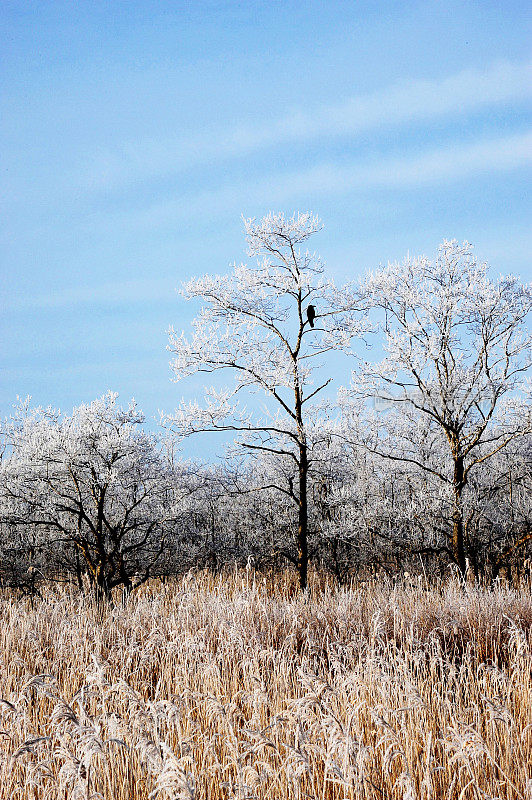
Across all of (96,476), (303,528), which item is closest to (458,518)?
(303,528)

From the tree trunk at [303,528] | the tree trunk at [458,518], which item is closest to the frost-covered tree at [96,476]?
the tree trunk at [303,528]

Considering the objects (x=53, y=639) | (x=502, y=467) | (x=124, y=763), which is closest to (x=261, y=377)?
(x=53, y=639)

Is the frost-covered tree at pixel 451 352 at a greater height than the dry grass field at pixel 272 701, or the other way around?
the frost-covered tree at pixel 451 352

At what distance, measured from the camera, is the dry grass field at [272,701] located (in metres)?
2.96

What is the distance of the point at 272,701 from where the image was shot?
511 cm

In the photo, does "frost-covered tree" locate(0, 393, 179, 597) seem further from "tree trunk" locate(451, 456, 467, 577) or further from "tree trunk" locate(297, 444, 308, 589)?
"tree trunk" locate(451, 456, 467, 577)

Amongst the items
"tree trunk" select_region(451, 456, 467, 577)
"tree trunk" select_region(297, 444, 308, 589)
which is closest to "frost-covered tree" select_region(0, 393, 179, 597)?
"tree trunk" select_region(297, 444, 308, 589)

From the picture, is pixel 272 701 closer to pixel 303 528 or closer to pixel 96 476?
pixel 303 528

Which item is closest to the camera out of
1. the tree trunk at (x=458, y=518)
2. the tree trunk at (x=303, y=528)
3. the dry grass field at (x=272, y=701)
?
the dry grass field at (x=272, y=701)

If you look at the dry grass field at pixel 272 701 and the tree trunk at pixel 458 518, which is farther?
the tree trunk at pixel 458 518

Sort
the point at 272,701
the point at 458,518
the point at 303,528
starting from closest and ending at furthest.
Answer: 1. the point at 272,701
2. the point at 303,528
3. the point at 458,518

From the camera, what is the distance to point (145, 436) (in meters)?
15.5

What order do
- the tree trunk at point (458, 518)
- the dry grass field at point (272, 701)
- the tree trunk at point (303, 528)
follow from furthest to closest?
the tree trunk at point (458, 518)
the tree trunk at point (303, 528)
the dry grass field at point (272, 701)

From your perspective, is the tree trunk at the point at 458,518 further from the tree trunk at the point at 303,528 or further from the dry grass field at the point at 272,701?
the dry grass field at the point at 272,701
